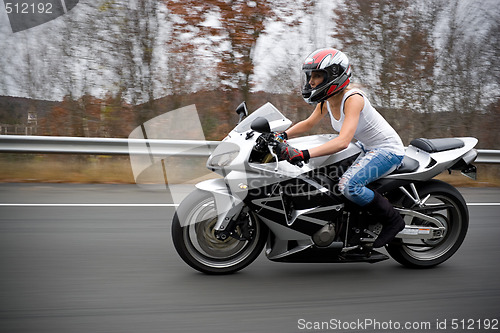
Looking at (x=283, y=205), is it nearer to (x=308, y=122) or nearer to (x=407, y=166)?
(x=308, y=122)

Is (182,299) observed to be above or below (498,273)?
above

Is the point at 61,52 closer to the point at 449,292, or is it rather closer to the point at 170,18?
the point at 170,18

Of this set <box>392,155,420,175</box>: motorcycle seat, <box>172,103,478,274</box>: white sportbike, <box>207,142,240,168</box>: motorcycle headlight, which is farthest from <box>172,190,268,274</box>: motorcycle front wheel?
<box>392,155,420,175</box>: motorcycle seat

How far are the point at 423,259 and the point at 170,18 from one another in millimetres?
6896

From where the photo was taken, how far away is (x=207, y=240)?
418 centimetres

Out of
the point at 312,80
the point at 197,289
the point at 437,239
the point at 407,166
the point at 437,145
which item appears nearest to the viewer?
the point at 197,289

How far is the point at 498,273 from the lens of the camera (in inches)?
176

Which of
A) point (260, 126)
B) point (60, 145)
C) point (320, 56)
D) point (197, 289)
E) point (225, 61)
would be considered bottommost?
point (60, 145)

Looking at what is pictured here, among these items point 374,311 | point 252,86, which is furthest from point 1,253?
point 252,86

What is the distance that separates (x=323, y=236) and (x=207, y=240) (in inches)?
36.1

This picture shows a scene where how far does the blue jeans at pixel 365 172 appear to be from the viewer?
405 centimetres

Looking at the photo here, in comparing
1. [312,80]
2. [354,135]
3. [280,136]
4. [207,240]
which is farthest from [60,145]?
[354,135]

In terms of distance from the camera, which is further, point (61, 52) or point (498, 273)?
point (61, 52)

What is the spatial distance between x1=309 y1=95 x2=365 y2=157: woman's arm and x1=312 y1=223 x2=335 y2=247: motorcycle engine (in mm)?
626
